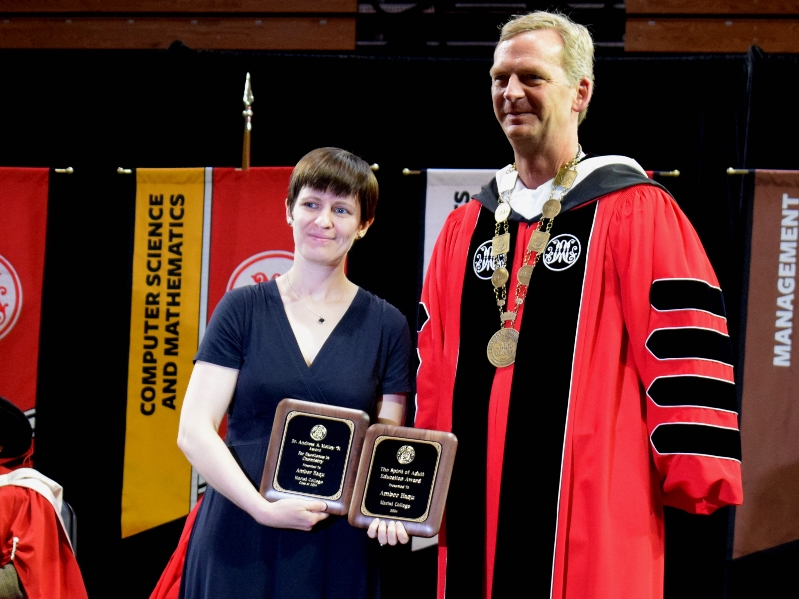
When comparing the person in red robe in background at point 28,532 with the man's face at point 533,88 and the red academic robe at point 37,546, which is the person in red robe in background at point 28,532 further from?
the man's face at point 533,88

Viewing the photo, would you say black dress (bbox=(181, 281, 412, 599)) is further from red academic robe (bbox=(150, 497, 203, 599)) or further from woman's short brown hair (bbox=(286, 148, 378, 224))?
woman's short brown hair (bbox=(286, 148, 378, 224))

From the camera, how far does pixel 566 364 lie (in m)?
2.20

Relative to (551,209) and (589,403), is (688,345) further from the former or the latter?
(551,209)

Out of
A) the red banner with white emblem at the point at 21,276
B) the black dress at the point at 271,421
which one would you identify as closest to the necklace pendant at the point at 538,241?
the black dress at the point at 271,421

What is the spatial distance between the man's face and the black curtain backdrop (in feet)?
6.76

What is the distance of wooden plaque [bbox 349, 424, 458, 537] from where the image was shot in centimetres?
202

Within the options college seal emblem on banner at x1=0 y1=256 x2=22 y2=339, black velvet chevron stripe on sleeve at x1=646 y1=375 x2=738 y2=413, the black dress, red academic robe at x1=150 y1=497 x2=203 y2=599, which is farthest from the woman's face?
college seal emblem on banner at x1=0 y1=256 x2=22 y2=339

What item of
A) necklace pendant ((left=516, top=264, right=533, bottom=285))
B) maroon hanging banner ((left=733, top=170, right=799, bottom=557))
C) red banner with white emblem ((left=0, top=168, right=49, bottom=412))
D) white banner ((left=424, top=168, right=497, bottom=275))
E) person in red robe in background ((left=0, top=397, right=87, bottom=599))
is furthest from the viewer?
red banner with white emblem ((left=0, top=168, right=49, bottom=412))

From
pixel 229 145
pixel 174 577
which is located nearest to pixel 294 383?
pixel 174 577

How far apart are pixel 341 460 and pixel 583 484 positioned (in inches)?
23.6

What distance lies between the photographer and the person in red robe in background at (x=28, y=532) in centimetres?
295

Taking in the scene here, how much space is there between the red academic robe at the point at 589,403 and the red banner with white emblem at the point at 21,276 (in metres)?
2.72

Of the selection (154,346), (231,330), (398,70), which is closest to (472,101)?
(398,70)

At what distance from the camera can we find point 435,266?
261cm
